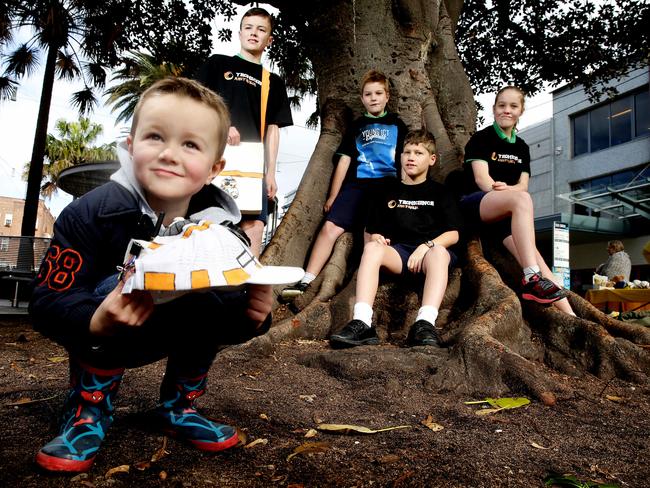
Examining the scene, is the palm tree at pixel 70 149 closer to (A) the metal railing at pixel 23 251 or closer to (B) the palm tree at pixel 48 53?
(B) the palm tree at pixel 48 53

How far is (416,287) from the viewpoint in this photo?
360 cm

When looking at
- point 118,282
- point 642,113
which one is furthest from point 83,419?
point 642,113

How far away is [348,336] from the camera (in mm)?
2871

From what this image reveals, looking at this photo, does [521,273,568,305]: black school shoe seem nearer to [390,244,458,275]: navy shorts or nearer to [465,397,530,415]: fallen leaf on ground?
[390,244,458,275]: navy shorts

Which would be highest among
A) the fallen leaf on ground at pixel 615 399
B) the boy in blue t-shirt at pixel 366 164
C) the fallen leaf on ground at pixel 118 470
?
the boy in blue t-shirt at pixel 366 164

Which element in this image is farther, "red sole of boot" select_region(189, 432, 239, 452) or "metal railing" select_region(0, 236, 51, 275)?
"metal railing" select_region(0, 236, 51, 275)

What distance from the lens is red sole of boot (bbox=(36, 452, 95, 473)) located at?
125 centimetres

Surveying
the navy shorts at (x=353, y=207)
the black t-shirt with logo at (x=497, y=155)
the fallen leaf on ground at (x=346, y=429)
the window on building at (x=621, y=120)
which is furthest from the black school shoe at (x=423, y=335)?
the window on building at (x=621, y=120)

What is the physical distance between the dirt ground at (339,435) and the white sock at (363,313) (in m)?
0.34

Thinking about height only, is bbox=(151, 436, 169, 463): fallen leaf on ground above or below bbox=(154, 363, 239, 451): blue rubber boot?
below

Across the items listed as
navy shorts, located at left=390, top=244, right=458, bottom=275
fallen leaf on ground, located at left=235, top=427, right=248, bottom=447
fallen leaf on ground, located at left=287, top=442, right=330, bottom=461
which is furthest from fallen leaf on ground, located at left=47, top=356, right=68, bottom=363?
navy shorts, located at left=390, top=244, right=458, bottom=275

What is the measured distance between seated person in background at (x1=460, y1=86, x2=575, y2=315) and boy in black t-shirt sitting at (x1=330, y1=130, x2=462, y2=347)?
31cm

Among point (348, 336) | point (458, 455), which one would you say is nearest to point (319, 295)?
point (348, 336)

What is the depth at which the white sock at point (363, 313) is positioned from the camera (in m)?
3.00
